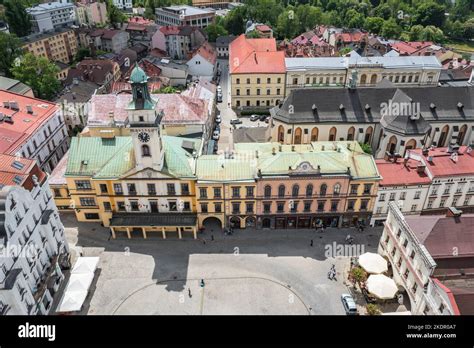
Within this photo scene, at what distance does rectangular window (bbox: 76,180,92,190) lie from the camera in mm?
58444

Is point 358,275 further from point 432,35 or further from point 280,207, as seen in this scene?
point 432,35

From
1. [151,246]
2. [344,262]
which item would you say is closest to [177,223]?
[151,246]

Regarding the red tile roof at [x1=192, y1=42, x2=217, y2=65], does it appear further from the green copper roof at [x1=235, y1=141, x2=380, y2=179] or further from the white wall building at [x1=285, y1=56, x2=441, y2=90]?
the green copper roof at [x1=235, y1=141, x2=380, y2=179]

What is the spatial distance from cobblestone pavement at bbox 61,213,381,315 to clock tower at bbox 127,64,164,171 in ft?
42.6

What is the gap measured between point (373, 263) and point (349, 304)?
6.95 meters

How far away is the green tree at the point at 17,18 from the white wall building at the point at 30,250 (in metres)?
134

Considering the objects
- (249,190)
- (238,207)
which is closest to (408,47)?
(249,190)

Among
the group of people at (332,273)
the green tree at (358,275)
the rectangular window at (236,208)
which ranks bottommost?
the group of people at (332,273)

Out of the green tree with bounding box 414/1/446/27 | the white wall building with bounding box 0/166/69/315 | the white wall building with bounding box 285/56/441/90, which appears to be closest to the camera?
the white wall building with bounding box 0/166/69/315

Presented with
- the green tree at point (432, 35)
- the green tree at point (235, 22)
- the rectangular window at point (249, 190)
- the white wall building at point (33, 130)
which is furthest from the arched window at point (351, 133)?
the green tree at point (432, 35)

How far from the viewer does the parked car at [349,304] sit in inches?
1847

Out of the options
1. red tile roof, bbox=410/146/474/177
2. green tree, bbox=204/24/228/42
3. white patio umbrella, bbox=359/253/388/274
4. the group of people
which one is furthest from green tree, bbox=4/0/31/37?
white patio umbrella, bbox=359/253/388/274

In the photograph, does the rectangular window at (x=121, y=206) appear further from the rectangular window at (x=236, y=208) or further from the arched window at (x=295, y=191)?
the arched window at (x=295, y=191)

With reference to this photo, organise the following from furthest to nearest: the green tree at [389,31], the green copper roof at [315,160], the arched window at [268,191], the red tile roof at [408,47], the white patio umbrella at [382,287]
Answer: the green tree at [389,31] → the red tile roof at [408,47] → the arched window at [268,191] → the green copper roof at [315,160] → the white patio umbrella at [382,287]
